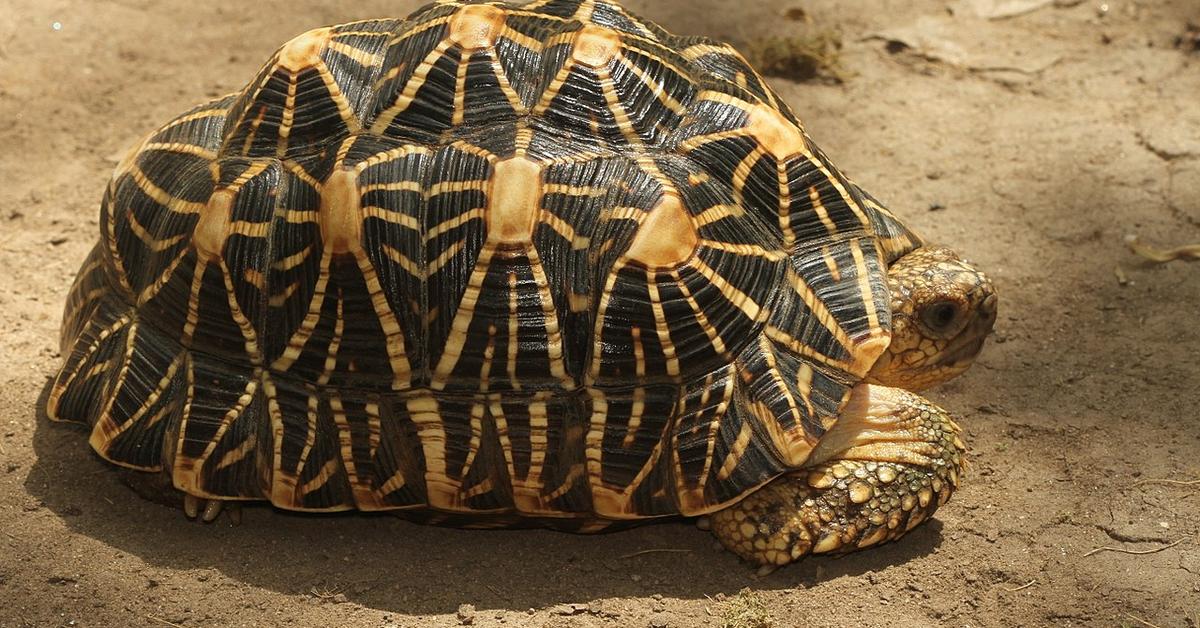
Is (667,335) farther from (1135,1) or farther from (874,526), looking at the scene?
(1135,1)

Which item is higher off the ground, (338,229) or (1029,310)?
(338,229)

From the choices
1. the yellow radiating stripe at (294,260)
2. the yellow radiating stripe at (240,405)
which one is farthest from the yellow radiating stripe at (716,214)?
the yellow radiating stripe at (240,405)

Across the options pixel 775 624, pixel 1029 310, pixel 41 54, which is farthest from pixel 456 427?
pixel 41 54

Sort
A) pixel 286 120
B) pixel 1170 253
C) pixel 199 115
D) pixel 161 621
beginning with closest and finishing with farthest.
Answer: pixel 161 621, pixel 286 120, pixel 199 115, pixel 1170 253

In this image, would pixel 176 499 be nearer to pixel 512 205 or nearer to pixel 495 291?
pixel 495 291

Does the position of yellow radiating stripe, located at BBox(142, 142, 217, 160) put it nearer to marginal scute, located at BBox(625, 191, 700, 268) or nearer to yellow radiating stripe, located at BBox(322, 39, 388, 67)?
yellow radiating stripe, located at BBox(322, 39, 388, 67)

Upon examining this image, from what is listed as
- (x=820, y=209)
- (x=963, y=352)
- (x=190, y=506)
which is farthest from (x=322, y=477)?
(x=963, y=352)
